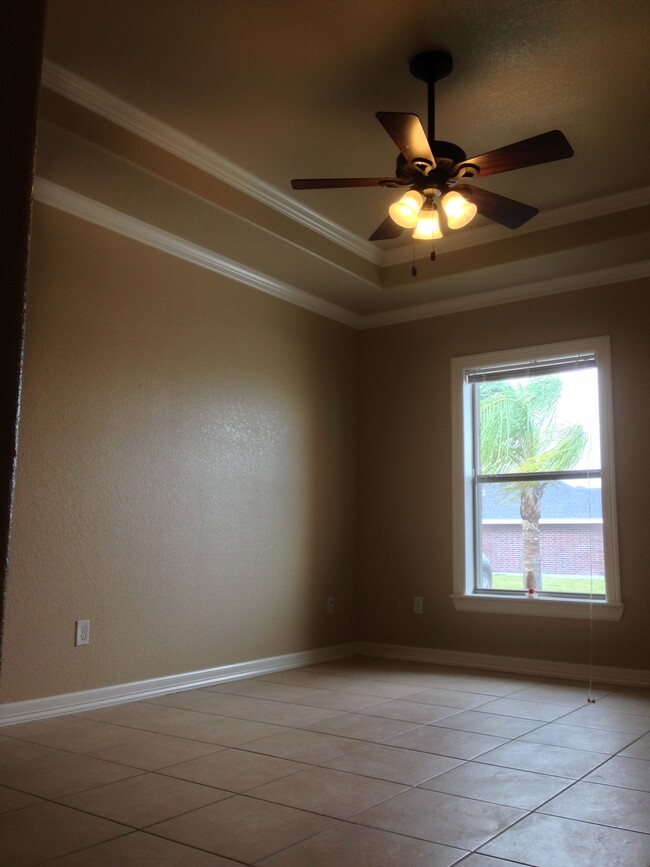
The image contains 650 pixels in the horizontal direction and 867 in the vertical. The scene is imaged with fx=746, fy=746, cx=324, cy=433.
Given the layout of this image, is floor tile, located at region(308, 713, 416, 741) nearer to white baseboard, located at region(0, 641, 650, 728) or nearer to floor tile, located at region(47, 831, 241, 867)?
white baseboard, located at region(0, 641, 650, 728)

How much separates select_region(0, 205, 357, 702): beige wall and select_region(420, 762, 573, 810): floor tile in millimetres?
1905

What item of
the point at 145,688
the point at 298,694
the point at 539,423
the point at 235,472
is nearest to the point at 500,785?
the point at 298,694

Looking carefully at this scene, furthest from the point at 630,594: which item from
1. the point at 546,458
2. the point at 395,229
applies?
the point at 395,229

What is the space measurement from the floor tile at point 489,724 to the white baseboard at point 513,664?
1220 mm

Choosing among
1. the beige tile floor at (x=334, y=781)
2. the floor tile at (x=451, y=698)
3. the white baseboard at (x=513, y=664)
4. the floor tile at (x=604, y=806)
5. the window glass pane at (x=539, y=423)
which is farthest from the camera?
the window glass pane at (x=539, y=423)

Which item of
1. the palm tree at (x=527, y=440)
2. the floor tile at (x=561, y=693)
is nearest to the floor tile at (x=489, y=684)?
the floor tile at (x=561, y=693)

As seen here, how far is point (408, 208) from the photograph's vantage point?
324 centimetres

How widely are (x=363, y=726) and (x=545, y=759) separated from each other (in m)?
0.86

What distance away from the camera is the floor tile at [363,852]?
76.8 inches

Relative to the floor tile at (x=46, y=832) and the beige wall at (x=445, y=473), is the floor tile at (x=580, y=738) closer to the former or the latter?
the beige wall at (x=445, y=473)

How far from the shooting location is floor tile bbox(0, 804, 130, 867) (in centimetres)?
200

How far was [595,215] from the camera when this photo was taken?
4414 millimetres

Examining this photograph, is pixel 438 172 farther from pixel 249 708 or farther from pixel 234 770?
pixel 249 708

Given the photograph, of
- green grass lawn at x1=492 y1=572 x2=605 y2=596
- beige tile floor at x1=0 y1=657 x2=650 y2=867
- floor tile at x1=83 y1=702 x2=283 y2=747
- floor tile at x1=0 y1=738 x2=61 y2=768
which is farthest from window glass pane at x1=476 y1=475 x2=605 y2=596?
floor tile at x1=0 y1=738 x2=61 y2=768
